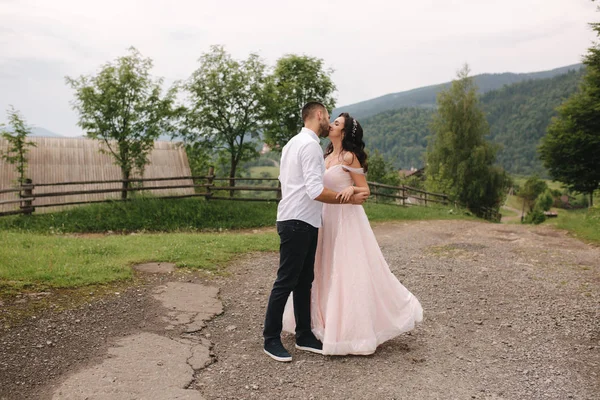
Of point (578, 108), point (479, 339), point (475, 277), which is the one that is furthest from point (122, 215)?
point (578, 108)

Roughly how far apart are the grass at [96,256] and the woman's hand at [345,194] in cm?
398

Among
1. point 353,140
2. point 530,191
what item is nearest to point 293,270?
point 353,140

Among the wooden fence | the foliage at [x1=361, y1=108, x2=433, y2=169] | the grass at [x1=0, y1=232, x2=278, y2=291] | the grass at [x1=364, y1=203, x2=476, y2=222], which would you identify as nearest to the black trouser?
the grass at [x1=0, y1=232, x2=278, y2=291]

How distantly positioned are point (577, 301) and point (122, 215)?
40.4 ft

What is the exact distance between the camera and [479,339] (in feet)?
16.0

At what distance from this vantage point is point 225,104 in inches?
754

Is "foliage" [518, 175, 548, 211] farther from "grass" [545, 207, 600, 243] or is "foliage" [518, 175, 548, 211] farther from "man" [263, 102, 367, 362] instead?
"man" [263, 102, 367, 362]

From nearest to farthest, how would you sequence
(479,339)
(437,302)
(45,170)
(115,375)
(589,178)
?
(115,375) < (479,339) < (437,302) < (45,170) < (589,178)

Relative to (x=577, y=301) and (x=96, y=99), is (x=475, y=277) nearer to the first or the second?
(x=577, y=301)

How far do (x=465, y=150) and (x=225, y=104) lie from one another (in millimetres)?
23787

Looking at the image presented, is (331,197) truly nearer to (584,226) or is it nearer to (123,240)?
(123,240)

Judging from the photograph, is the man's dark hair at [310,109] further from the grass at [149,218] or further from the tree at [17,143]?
the tree at [17,143]

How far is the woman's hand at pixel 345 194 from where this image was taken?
4012 millimetres

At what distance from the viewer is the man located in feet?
12.6
